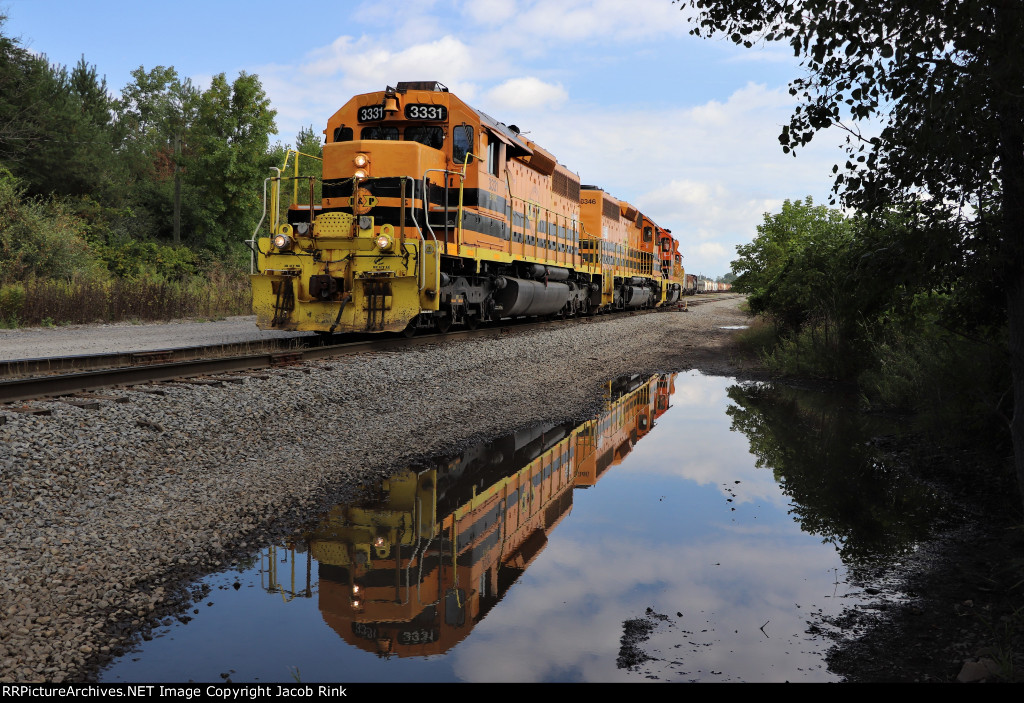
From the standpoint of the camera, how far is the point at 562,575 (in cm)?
357

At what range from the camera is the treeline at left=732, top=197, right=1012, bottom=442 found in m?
4.14

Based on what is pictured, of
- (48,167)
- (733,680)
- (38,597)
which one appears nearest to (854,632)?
(733,680)

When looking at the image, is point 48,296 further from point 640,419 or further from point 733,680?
point 733,680

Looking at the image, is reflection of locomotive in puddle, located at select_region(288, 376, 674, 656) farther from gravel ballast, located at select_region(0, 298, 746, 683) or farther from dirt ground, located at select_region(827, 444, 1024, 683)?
dirt ground, located at select_region(827, 444, 1024, 683)

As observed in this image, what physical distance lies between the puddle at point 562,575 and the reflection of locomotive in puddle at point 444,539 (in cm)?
1

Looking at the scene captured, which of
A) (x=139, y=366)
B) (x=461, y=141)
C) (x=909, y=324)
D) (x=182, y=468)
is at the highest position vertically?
(x=461, y=141)

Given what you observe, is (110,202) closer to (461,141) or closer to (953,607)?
(461,141)

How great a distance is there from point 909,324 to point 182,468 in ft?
27.6

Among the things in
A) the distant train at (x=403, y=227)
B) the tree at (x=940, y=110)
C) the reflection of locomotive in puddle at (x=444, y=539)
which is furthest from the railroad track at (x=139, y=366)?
the tree at (x=940, y=110)

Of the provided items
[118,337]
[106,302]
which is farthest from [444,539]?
[106,302]

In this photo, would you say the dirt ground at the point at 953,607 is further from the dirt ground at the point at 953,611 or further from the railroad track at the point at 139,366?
the railroad track at the point at 139,366

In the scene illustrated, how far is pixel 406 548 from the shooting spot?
3.85m

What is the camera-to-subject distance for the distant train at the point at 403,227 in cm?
1095

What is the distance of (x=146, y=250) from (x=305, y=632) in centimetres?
2947
